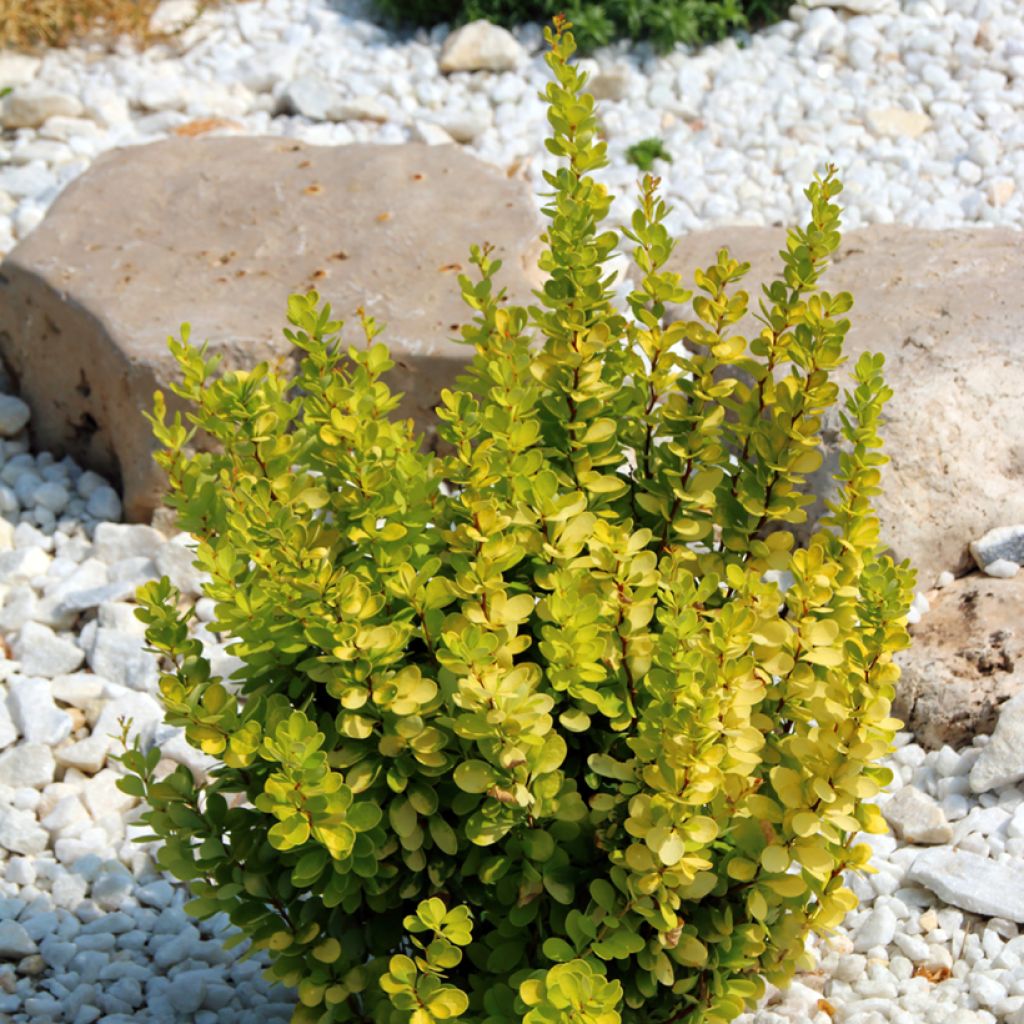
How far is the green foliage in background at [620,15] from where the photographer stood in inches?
218

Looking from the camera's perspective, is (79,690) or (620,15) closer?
(79,690)

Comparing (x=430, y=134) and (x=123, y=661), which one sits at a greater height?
(x=430, y=134)

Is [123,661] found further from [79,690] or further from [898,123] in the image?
[898,123]

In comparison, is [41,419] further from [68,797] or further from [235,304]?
[68,797]

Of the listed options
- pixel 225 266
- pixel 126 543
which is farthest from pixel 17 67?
pixel 126 543

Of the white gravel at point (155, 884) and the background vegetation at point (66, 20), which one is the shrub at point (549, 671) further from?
the background vegetation at point (66, 20)

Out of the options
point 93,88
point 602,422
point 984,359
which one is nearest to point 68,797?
point 602,422

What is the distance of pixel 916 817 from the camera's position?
9.50ft

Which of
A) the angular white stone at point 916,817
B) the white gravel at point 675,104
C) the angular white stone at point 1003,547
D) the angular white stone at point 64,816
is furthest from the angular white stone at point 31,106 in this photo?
the angular white stone at point 916,817

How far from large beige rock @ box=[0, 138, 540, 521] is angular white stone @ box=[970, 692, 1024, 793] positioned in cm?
162

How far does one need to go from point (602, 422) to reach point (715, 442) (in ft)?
0.58

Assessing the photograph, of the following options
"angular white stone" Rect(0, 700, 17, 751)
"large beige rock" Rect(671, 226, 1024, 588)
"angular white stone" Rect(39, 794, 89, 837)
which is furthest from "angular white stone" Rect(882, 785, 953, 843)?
"angular white stone" Rect(0, 700, 17, 751)

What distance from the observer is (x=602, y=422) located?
2049 mm

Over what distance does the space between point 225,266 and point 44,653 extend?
125 cm
